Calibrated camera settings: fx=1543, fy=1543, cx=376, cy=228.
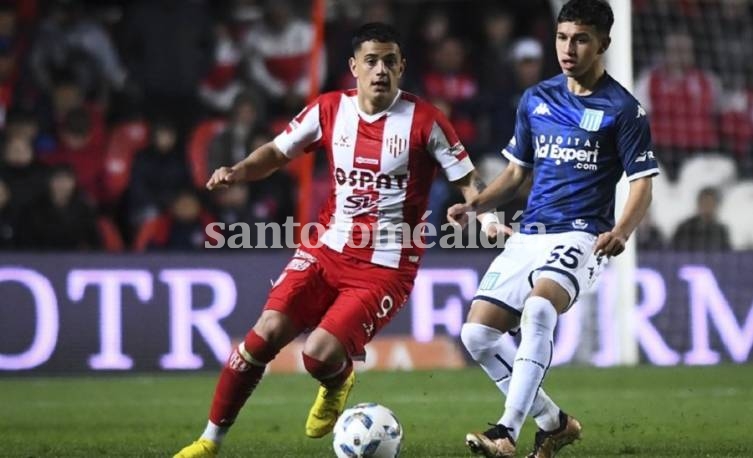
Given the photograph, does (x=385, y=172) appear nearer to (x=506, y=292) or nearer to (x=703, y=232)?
(x=506, y=292)

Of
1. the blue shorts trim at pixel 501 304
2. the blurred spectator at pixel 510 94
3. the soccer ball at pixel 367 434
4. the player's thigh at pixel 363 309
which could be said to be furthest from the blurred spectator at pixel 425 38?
the soccer ball at pixel 367 434

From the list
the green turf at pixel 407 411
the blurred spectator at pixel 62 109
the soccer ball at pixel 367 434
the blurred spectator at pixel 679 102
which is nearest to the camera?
the soccer ball at pixel 367 434

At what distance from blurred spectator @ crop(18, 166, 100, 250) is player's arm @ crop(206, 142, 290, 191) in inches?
274

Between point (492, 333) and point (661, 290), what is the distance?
6.93 meters

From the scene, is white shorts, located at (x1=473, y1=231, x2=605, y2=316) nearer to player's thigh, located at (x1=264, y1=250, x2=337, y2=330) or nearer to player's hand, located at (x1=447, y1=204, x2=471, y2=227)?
player's hand, located at (x1=447, y1=204, x2=471, y2=227)

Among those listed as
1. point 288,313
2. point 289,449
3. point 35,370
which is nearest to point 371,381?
point 35,370

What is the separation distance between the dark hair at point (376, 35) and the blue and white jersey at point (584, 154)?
801 mm

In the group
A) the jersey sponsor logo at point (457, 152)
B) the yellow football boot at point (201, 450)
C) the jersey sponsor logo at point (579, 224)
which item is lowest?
the yellow football boot at point (201, 450)

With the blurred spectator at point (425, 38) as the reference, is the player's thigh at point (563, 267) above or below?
below

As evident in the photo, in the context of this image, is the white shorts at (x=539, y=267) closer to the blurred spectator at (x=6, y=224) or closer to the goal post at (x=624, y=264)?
the goal post at (x=624, y=264)

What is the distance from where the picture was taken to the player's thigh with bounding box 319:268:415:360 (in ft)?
24.6

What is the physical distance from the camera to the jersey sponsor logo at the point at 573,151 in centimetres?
749

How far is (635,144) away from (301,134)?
1.73 metres

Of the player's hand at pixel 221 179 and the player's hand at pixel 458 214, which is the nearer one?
the player's hand at pixel 458 214
